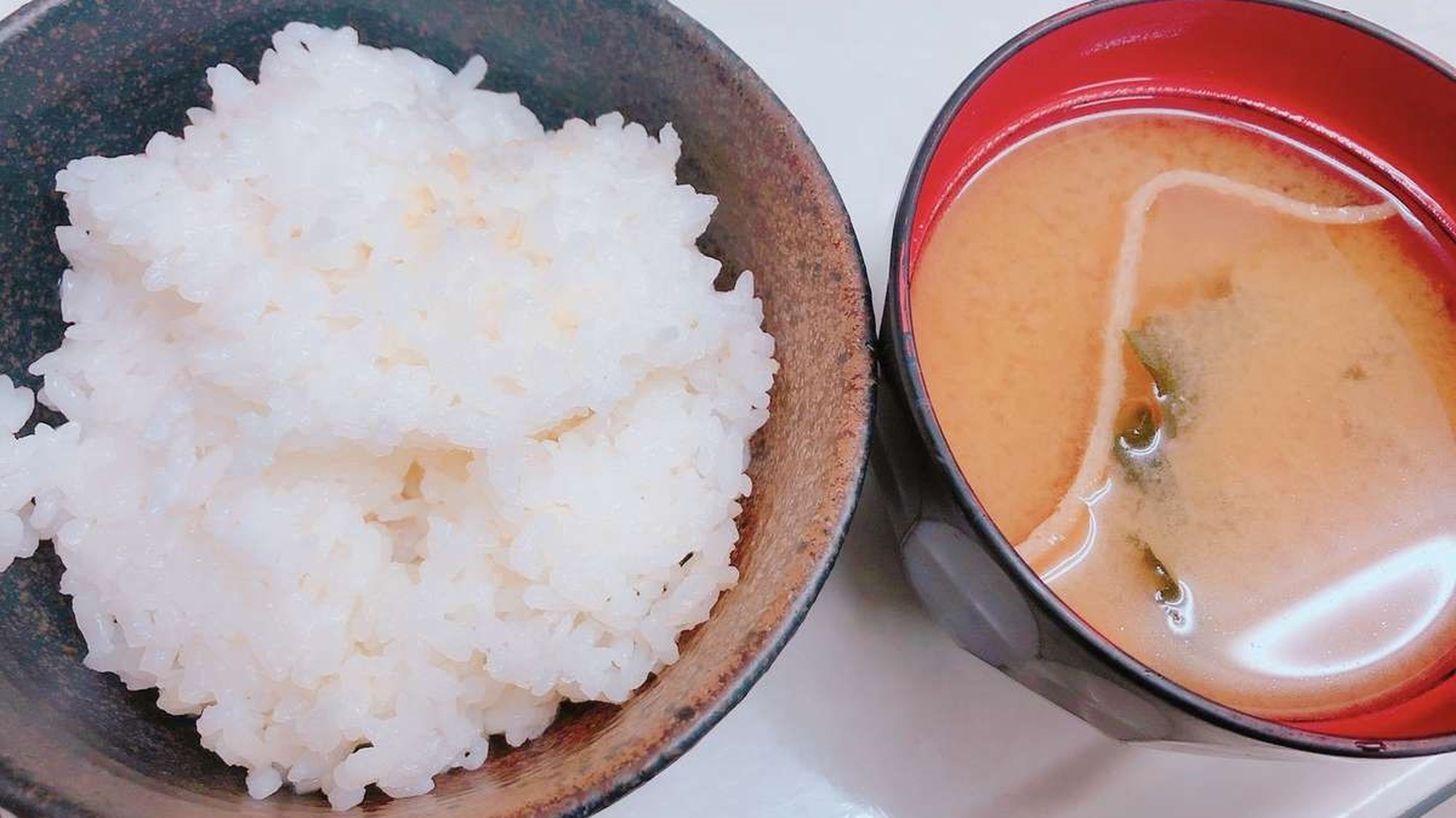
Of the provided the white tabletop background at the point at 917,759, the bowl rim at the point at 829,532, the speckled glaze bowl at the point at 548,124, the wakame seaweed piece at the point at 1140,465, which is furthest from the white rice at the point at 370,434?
the wakame seaweed piece at the point at 1140,465

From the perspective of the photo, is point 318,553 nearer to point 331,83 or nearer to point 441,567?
point 441,567

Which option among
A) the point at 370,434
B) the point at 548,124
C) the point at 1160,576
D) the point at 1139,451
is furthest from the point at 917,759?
the point at 548,124

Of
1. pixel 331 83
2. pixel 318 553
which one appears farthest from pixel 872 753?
pixel 331 83

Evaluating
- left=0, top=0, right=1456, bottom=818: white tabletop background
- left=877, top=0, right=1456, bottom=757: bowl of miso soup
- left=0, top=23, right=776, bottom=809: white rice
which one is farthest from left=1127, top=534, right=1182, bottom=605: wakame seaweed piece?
left=0, top=23, right=776, bottom=809: white rice

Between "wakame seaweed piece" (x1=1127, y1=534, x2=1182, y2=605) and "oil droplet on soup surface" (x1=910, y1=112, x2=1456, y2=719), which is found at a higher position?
"oil droplet on soup surface" (x1=910, y1=112, x2=1456, y2=719)

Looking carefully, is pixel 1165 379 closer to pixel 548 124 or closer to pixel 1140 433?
pixel 1140 433

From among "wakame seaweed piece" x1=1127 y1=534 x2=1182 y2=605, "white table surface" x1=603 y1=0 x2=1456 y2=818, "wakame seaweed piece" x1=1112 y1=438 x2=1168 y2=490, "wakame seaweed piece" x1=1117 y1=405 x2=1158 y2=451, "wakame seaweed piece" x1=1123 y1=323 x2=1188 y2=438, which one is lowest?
"white table surface" x1=603 y1=0 x2=1456 y2=818

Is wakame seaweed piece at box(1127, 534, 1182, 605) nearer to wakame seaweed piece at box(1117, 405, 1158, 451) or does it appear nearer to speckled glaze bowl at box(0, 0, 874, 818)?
wakame seaweed piece at box(1117, 405, 1158, 451)
